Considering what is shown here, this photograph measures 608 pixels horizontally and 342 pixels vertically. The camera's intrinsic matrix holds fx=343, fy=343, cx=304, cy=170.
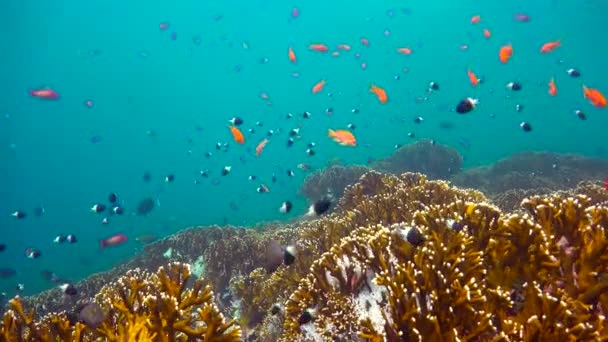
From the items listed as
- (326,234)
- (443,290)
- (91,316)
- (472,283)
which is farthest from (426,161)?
(91,316)

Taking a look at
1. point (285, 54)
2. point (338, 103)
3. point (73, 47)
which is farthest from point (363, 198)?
point (285, 54)

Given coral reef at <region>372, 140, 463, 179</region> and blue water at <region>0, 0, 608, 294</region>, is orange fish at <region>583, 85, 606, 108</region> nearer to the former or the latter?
coral reef at <region>372, 140, 463, 179</region>

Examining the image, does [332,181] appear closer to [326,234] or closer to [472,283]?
[326,234]

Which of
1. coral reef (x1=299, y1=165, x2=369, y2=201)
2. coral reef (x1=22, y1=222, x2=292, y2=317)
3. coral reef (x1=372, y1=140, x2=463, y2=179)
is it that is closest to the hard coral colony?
coral reef (x1=22, y1=222, x2=292, y2=317)

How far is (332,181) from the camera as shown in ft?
55.5

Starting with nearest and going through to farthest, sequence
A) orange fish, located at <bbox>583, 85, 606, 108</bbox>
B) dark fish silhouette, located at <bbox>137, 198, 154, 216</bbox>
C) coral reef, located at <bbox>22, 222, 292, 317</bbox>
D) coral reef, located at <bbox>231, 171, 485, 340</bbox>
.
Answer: coral reef, located at <bbox>231, 171, 485, 340</bbox> < coral reef, located at <bbox>22, 222, 292, 317</bbox> < orange fish, located at <bbox>583, 85, 606, 108</bbox> < dark fish silhouette, located at <bbox>137, 198, 154, 216</bbox>

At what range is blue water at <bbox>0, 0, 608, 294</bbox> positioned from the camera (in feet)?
287

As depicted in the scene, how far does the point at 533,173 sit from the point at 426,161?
5.58m

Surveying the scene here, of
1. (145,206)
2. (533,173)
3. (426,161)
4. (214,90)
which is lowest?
(145,206)

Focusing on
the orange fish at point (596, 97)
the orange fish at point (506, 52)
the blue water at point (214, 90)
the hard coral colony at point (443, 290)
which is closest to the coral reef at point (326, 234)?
the hard coral colony at point (443, 290)

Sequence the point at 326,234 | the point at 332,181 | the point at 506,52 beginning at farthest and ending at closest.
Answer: the point at 332,181 < the point at 506,52 < the point at 326,234

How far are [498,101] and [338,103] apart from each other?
59574 mm

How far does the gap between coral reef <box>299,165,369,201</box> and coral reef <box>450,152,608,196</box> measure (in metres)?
5.82

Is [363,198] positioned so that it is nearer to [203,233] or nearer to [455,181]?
[203,233]
